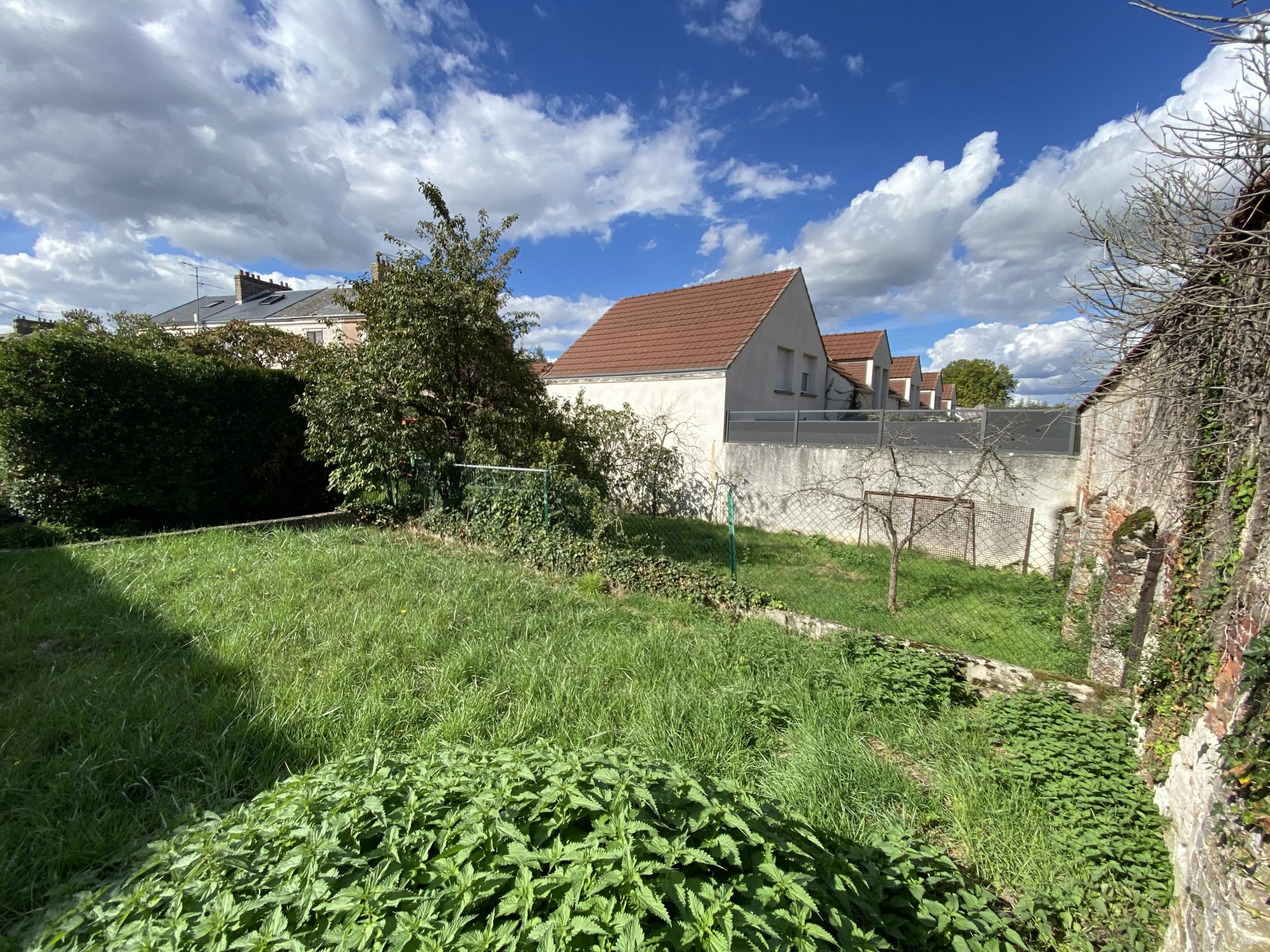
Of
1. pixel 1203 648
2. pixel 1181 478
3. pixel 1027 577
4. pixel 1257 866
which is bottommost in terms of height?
pixel 1027 577

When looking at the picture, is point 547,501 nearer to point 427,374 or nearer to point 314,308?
point 427,374

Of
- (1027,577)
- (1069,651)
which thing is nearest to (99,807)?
(1069,651)

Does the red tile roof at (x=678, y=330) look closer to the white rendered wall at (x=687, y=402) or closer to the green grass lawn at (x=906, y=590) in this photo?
the white rendered wall at (x=687, y=402)

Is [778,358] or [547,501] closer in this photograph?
[547,501]

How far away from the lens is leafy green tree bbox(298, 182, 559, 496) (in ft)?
25.7

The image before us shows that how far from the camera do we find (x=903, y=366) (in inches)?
1088

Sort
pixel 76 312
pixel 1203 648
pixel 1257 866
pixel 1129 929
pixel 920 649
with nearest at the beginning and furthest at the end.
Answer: pixel 1257 866, pixel 1129 929, pixel 1203 648, pixel 920 649, pixel 76 312

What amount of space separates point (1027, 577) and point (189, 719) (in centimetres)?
1015

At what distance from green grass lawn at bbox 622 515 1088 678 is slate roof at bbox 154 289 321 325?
2725cm

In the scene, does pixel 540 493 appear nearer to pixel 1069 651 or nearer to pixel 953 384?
pixel 1069 651

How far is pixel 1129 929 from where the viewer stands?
2.02 m

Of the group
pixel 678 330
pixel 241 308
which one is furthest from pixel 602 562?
pixel 241 308

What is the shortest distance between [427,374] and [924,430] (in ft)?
29.0

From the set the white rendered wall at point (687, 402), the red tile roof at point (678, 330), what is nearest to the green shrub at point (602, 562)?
the white rendered wall at point (687, 402)
